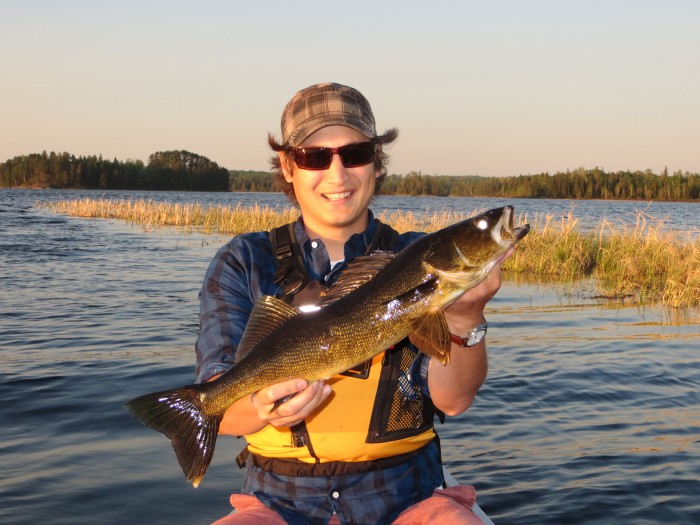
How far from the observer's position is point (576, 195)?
93.7m

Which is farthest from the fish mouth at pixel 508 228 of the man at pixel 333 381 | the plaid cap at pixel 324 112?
the plaid cap at pixel 324 112

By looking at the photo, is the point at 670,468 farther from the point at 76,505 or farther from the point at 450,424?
the point at 76,505

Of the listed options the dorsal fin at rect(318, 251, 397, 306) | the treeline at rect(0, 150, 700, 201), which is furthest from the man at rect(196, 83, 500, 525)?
the treeline at rect(0, 150, 700, 201)

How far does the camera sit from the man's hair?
4477mm

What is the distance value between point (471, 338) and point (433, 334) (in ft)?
1.08

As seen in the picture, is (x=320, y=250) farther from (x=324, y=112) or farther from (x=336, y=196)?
(x=324, y=112)

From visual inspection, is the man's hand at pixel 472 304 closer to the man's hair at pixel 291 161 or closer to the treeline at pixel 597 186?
the man's hair at pixel 291 161

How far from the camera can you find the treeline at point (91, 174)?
12725 centimetres

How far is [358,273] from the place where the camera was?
3.46 meters

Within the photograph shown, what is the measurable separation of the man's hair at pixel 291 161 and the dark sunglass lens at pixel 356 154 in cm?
23

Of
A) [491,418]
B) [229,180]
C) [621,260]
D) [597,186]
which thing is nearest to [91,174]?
[229,180]

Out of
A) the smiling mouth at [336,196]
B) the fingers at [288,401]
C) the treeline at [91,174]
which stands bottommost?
the fingers at [288,401]

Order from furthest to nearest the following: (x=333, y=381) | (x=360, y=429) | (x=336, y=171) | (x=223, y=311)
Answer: (x=336, y=171) < (x=223, y=311) < (x=333, y=381) < (x=360, y=429)

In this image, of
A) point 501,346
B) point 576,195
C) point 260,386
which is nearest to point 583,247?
point 501,346
